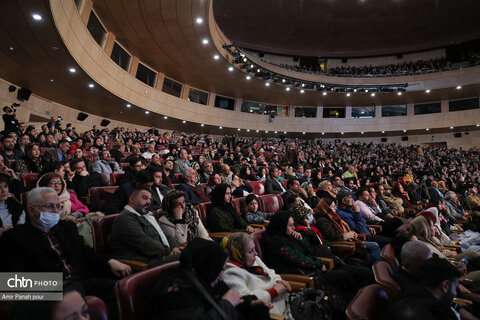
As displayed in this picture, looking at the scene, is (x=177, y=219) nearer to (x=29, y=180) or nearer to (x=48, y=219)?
(x=48, y=219)

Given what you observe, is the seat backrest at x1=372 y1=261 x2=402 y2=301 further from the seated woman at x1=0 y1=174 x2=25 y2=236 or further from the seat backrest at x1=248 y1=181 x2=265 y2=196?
the seat backrest at x1=248 y1=181 x2=265 y2=196

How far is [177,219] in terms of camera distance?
2.15m

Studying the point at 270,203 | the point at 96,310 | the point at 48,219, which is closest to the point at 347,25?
the point at 270,203

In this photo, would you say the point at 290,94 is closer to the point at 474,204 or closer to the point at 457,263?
the point at 474,204

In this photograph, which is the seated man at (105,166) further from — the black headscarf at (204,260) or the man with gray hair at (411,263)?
the man with gray hair at (411,263)

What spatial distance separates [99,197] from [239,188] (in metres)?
1.96

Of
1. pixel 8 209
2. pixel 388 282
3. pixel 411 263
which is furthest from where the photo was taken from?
pixel 8 209

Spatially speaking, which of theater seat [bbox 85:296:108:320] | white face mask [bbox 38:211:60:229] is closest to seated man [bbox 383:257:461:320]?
theater seat [bbox 85:296:108:320]

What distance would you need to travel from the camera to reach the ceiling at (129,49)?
5.32 m

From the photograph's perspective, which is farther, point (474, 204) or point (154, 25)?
point (154, 25)

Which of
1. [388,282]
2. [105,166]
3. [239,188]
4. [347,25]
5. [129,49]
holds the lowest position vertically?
[388,282]

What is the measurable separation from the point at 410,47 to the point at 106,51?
19937mm

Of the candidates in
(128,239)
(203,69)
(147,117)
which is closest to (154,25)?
(203,69)

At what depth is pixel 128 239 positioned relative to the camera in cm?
172
